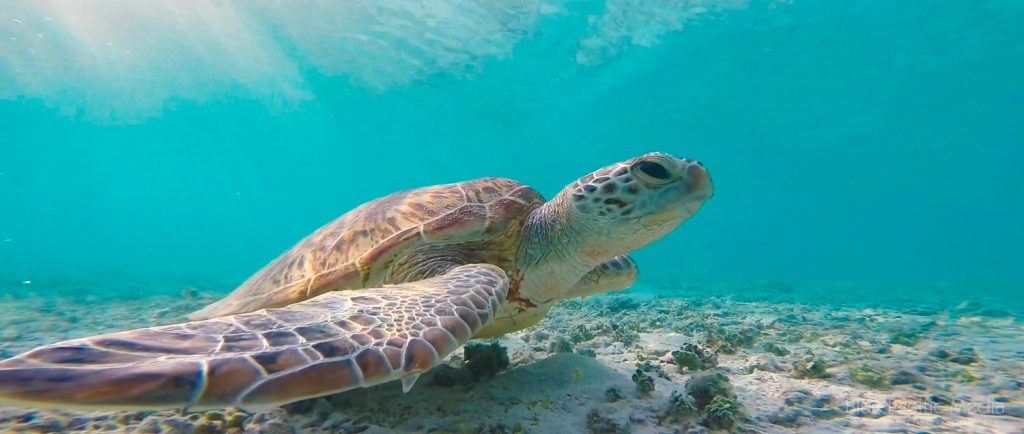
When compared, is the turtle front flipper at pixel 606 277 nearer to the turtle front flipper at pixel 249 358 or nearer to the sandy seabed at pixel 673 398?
the sandy seabed at pixel 673 398

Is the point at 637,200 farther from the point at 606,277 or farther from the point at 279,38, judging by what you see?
the point at 279,38

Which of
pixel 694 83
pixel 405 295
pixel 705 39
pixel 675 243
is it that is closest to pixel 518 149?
pixel 694 83

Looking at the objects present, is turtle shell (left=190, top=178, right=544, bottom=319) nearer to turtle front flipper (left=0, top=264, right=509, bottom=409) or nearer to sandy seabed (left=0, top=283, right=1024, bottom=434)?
sandy seabed (left=0, top=283, right=1024, bottom=434)

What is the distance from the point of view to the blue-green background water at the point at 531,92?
19.6 meters

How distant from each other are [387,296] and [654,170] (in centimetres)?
184

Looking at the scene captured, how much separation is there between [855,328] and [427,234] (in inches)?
233

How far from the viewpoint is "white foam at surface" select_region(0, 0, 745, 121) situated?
18.8 meters

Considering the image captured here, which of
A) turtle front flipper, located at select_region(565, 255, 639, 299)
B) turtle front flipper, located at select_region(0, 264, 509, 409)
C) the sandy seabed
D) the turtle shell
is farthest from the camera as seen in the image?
turtle front flipper, located at select_region(565, 255, 639, 299)

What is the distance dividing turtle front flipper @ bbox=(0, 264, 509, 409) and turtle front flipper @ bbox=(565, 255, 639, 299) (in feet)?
7.15

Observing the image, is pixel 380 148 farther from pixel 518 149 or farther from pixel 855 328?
pixel 855 328

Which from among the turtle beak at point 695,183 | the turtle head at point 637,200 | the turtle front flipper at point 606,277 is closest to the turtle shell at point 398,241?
the turtle head at point 637,200

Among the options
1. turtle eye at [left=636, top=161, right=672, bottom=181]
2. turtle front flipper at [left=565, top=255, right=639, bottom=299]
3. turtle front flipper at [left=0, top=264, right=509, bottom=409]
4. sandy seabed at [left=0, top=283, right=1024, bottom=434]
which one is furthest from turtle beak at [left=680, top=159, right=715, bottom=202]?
turtle front flipper at [left=0, top=264, right=509, bottom=409]

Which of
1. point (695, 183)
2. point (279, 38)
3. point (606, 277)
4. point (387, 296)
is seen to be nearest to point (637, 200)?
point (695, 183)

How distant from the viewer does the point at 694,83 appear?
26844 mm
